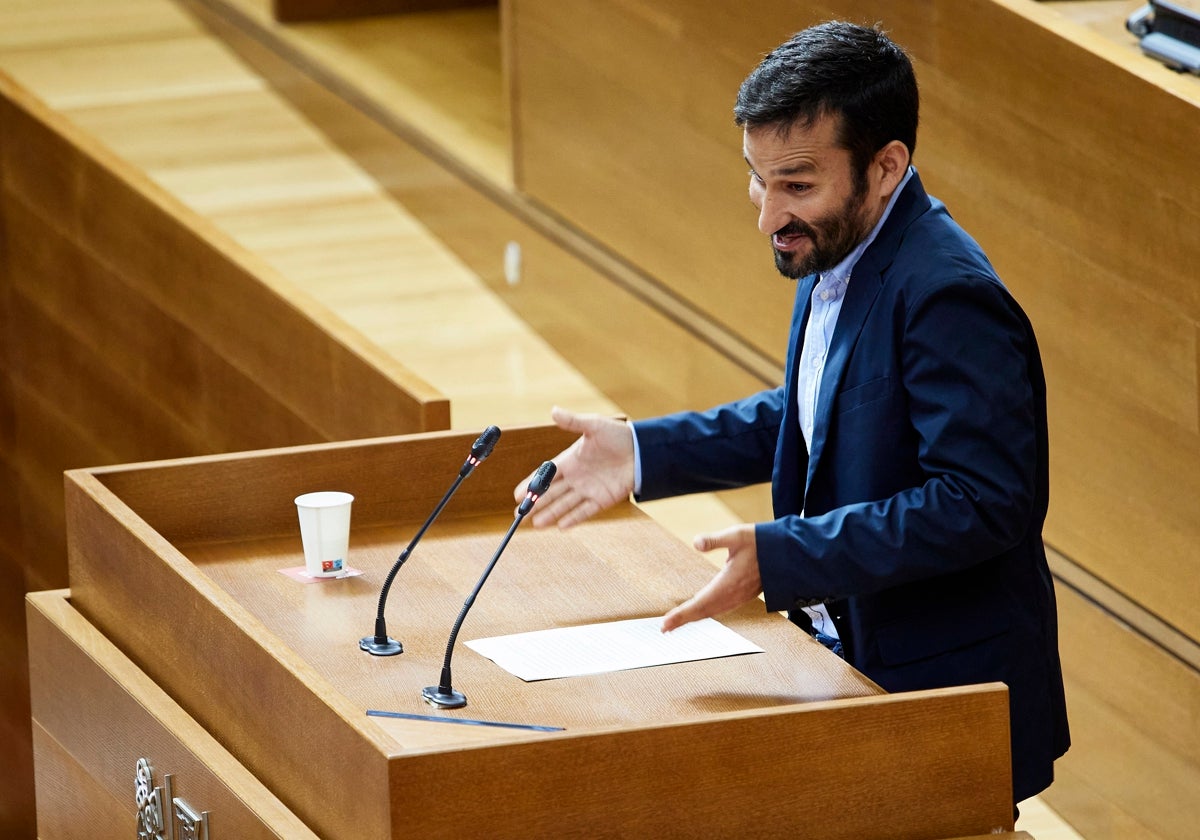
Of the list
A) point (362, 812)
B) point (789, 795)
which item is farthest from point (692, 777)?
point (362, 812)

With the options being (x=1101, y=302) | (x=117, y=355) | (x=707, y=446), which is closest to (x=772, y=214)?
(x=707, y=446)

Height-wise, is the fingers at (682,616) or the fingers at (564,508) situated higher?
the fingers at (682,616)

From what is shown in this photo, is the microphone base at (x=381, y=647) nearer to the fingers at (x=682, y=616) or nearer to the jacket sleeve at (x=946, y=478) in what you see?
the fingers at (x=682, y=616)

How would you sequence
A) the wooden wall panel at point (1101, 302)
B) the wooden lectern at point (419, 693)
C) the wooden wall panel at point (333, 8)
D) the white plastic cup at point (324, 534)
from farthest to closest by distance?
the wooden wall panel at point (333, 8), the wooden wall panel at point (1101, 302), the white plastic cup at point (324, 534), the wooden lectern at point (419, 693)

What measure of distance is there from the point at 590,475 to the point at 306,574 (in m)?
0.31

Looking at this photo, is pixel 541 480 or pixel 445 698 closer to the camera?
pixel 445 698

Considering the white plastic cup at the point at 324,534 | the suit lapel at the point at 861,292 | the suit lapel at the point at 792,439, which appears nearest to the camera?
the suit lapel at the point at 861,292

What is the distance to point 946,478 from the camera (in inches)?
71.6

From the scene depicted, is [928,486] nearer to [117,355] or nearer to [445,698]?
[445,698]

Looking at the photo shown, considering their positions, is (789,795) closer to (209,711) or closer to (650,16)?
(209,711)

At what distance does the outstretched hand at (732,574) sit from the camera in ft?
6.01

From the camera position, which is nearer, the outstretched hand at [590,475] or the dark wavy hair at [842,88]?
the dark wavy hair at [842,88]

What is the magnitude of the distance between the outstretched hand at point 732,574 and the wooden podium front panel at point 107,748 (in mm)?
400

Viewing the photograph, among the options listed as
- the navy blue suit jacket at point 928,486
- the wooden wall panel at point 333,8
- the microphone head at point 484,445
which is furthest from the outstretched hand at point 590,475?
the wooden wall panel at point 333,8
